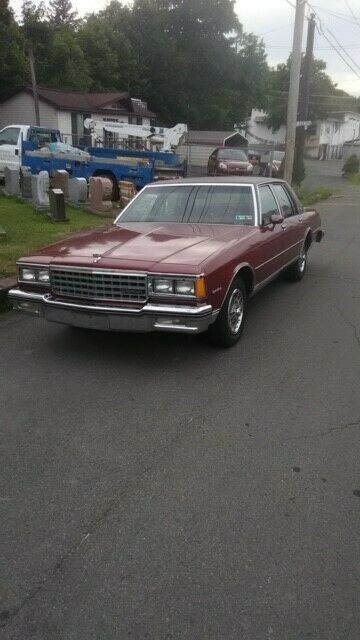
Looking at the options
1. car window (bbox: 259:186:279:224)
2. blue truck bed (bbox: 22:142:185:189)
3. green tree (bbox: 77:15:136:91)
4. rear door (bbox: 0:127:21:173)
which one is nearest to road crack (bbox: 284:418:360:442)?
car window (bbox: 259:186:279:224)

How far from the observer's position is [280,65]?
257 feet

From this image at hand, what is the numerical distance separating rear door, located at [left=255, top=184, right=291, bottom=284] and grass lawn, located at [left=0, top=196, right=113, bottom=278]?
314 cm

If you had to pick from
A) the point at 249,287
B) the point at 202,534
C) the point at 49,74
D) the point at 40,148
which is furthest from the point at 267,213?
the point at 49,74

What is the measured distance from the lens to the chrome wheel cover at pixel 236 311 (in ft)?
16.2

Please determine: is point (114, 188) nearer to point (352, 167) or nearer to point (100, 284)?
point (100, 284)

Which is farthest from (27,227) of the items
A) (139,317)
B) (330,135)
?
(330,135)

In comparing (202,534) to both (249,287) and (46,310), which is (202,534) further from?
(249,287)

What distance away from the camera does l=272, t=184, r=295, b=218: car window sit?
6836 mm

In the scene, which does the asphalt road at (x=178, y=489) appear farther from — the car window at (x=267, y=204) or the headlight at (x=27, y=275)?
the car window at (x=267, y=204)

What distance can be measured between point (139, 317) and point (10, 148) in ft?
45.1

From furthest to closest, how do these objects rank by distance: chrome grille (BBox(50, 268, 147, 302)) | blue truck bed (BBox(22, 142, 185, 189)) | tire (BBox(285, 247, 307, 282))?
blue truck bed (BBox(22, 142, 185, 189)) < tire (BBox(285, 247, 307, 282)) < chrome grille (BBox(50, 268, 147, 302))

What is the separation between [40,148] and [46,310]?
42.2 feet

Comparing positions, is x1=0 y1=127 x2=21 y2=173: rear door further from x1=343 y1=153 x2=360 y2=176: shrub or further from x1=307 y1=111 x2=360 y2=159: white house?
x1=307 y1=111 x2=360 y2=159: white house

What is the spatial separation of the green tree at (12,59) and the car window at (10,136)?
18290 mm
